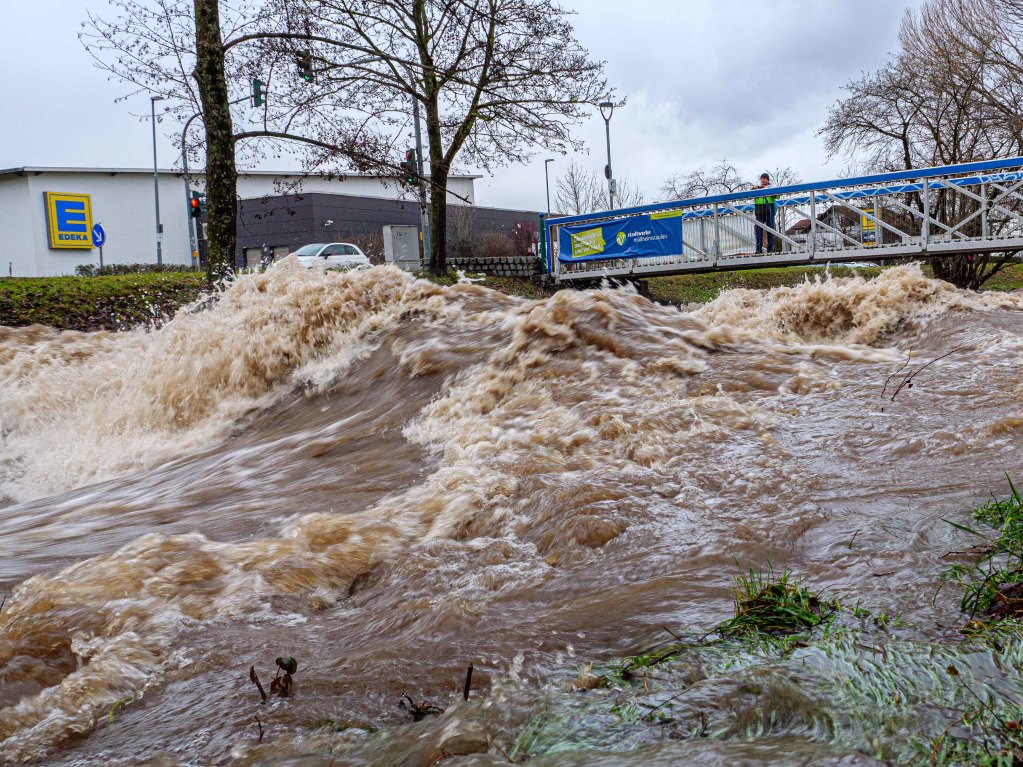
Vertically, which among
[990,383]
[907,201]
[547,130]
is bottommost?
[990,383]

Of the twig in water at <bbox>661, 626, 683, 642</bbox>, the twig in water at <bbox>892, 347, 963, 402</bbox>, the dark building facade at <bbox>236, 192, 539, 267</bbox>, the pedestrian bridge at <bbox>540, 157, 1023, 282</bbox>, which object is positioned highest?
the dark building facade at <bbox>236, 192, 539, 267</bbox>

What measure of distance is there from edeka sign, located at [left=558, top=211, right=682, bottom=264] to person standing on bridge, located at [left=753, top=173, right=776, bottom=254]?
1.85 meters

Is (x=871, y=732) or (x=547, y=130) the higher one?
(x=547, y=130)

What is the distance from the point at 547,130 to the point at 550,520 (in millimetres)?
19640

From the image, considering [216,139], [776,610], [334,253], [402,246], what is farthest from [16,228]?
[776,610]

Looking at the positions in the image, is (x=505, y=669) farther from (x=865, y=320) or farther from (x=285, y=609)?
(x=865, y=320)

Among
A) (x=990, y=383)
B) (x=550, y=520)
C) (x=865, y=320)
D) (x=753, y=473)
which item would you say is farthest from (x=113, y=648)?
(x=865, y=320)

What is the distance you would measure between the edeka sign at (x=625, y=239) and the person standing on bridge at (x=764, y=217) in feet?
6.08

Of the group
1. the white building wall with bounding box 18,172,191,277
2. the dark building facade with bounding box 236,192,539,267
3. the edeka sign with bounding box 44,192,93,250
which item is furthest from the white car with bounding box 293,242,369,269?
the edeka sign with bounding box 44,192,93,250

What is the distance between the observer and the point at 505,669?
9.56 feet

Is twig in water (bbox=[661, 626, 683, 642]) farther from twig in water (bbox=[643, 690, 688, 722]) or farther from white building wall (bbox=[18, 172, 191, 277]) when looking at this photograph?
white building wall (bbox=[18, 172, 191, 277])

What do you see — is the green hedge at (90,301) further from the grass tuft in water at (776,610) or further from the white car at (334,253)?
the grass tuft in water at (776,610)

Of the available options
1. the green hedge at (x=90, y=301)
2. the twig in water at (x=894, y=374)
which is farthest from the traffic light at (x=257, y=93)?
the twig in water at (x=894, y=374)

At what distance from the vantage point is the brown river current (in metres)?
2.82
